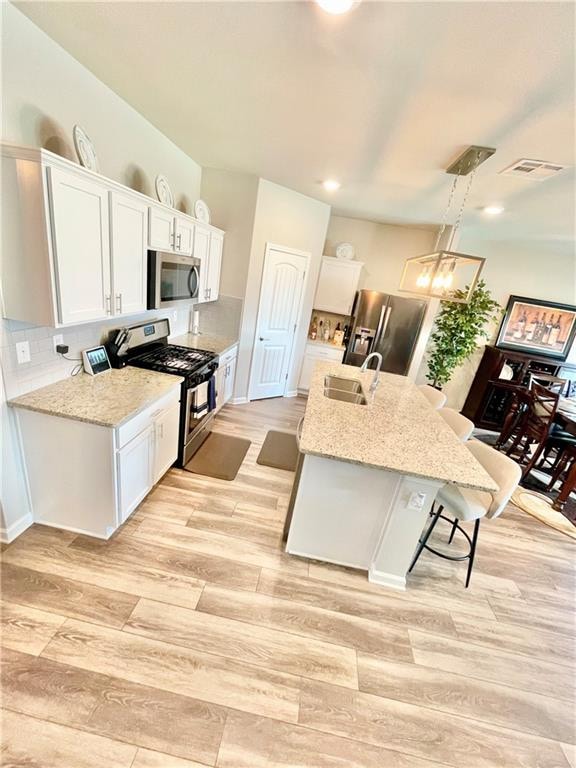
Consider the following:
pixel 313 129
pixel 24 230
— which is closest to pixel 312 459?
pixel 24 230

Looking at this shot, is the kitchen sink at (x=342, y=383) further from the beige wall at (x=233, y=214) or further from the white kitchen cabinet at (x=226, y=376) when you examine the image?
the beige wall at (x=233, y=214)

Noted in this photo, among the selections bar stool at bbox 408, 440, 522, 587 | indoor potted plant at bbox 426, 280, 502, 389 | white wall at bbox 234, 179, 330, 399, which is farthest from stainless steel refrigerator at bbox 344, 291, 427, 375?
bar stool at bbox 408, 440, 522, 587

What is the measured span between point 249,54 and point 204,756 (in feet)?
10.2

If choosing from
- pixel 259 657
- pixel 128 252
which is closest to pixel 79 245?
pixel 128 252

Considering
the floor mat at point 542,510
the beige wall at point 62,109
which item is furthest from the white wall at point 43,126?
the floor mat at point 542,510

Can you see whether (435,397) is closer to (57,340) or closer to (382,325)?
(382,325)

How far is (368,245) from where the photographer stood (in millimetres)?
5086

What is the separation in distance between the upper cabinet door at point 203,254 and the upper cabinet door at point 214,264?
68 millimetres

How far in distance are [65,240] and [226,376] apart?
241 cm

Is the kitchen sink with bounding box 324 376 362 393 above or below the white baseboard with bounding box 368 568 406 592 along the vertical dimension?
above

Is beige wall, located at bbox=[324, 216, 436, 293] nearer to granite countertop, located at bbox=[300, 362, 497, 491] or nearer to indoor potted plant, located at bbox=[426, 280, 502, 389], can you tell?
indoor potted plant, located at bbox=[426, 280, 502, 389]

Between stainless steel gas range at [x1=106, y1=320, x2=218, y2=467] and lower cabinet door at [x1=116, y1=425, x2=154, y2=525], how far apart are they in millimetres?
496

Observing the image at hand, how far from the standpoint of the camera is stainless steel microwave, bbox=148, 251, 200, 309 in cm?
248

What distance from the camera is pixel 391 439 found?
2.04m
